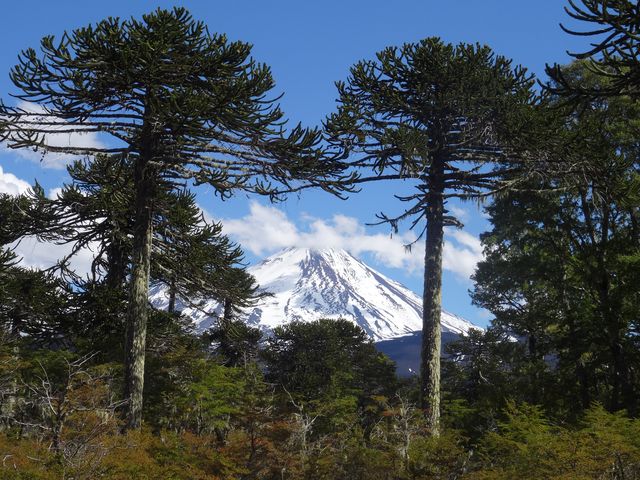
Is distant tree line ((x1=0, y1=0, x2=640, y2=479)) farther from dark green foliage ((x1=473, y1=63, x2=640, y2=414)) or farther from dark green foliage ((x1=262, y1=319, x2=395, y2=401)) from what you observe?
dark green foliage ((x1=262, y1=319, x2=395, y2=401))

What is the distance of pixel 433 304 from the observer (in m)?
13.9

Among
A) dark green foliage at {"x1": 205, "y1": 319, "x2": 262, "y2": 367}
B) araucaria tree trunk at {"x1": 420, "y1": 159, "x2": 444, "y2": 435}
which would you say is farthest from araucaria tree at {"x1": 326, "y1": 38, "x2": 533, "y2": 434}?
dark green foliage at {"x1": 205, "y1": 319, "x2": 262, "y2": 367}

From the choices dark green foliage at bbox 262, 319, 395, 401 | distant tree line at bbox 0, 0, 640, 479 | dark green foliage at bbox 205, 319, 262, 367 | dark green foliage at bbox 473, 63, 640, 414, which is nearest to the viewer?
distant tree line at bbox 0, 0, 640, 479

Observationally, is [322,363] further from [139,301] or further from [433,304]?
[139,301]

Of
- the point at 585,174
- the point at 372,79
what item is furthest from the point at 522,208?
the point at 372,79

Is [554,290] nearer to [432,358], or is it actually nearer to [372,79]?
[432,358]

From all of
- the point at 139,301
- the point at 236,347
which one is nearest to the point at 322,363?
the point at 236,347

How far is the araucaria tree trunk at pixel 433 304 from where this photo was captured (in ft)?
44.3

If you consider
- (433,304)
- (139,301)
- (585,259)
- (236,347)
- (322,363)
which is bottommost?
(322,363)

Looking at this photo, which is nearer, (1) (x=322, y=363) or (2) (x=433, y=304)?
(2) (x=433, y=304)

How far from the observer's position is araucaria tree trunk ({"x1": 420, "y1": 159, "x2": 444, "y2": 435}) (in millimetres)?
13508

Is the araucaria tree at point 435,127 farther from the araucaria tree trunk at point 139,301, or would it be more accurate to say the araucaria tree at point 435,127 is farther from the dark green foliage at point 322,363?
the dark green foliage at point 322,363

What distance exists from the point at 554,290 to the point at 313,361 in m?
14.9

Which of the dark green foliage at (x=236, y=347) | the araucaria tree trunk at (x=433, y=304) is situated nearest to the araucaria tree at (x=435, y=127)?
the araucaria tree trunk at (x=433, y=304)
